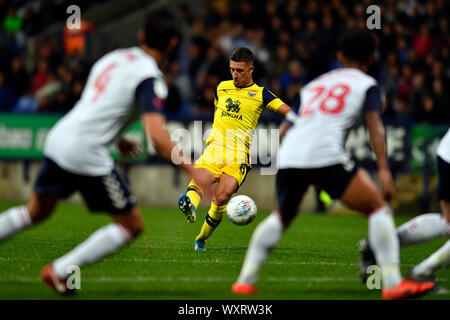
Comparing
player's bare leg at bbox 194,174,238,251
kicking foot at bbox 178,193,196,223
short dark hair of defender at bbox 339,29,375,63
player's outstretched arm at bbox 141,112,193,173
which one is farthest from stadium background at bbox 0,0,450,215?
player's outstretched arm at bbox 141,112,193,173

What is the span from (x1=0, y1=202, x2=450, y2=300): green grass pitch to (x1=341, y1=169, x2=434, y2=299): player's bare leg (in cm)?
43

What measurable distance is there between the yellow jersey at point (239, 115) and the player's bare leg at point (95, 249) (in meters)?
4.40

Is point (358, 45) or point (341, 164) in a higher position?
point (358, 45)

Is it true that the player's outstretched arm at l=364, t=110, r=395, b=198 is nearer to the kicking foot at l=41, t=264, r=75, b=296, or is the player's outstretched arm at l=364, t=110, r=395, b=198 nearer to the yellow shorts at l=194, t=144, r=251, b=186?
the kicking foot at l=41, t=264, r=75, b=296

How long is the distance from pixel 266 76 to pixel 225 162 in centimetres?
897

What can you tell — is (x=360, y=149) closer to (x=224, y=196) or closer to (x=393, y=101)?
(x=393, y=101)

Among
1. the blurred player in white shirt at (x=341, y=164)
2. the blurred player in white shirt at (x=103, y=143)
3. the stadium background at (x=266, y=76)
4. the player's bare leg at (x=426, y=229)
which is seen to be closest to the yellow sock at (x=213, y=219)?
the player's bare leg at (x=426, y=229)

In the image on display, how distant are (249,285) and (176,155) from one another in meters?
1.35

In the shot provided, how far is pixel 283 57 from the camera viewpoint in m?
20.6

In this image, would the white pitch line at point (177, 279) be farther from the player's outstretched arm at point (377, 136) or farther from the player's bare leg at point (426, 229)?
the player's outstretched arm at point (377, 136)

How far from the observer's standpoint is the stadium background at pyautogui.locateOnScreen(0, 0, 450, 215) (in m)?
18.6

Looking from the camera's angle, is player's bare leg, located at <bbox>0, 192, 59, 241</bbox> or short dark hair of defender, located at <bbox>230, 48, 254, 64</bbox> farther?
short dark hair of defender, located at <bbox>230, 48, 254, 64</bbox>

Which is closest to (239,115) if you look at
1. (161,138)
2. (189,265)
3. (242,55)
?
(242,55)

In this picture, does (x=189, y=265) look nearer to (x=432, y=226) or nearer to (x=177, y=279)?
(x=177, y=279)
